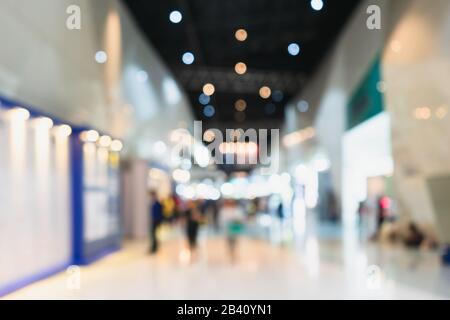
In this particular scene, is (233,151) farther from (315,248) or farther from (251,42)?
(251,42)

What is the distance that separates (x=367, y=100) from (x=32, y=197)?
939cm

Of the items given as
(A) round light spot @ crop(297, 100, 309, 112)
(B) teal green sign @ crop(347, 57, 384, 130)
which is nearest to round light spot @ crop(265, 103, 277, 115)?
(A) round light spot @ crop(297, 100, 309, 112)

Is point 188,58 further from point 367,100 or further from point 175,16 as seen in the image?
point 367,100

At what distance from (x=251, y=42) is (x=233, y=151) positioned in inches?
257

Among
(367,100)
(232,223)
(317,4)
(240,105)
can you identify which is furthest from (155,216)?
(240,105)

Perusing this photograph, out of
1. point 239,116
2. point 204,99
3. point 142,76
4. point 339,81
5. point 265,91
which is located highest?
point 239,116

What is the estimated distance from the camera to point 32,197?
28.3 ft

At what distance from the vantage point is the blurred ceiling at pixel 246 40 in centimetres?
1691

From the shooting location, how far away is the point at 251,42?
21375mm

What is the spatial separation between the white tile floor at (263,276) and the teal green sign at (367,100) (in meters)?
3.60

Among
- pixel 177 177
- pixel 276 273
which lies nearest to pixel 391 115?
pixel 276 273

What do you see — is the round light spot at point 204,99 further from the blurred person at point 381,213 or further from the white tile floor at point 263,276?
the white tile floor at point 263,276

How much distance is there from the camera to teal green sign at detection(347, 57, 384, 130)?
1350cm

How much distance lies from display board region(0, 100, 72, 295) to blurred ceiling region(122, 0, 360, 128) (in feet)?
21.7
